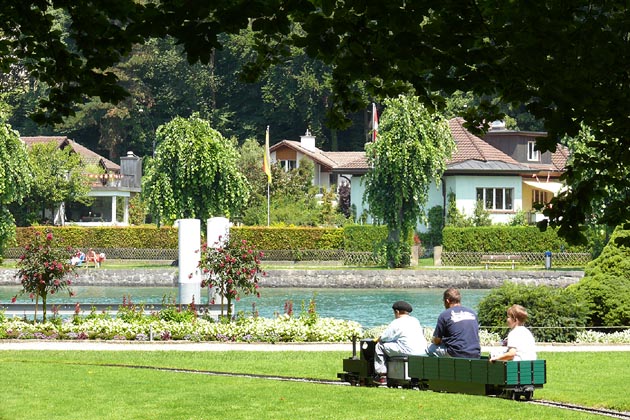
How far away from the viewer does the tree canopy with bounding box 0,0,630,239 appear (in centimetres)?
623

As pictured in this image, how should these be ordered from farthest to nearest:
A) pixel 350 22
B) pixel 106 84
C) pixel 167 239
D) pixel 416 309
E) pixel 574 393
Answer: pixel 167 239 < pixel 416 309 < pixel 574 393 < pixel 106 84 < pixel 350 22

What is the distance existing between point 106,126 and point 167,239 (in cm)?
3690

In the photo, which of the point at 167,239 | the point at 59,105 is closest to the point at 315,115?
the point at 167,239

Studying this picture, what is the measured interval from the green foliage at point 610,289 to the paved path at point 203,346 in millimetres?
1699

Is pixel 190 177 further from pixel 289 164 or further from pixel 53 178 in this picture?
pixel 289 164

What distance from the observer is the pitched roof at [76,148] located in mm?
85750

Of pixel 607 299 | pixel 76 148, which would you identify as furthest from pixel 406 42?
pixel 76 148

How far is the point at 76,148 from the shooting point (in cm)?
9000

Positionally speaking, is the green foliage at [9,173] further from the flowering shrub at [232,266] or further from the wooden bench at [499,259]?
the flowering shrub at [232,266]

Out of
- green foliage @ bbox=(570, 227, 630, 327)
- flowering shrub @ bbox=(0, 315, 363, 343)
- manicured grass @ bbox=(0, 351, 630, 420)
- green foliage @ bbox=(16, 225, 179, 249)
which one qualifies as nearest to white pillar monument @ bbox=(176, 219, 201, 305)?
flowering shrub @ bbox=(0, 315, 363, 343)

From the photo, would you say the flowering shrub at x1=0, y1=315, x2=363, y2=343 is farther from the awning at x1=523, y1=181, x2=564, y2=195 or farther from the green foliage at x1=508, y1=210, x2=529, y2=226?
the awning at x1=523, y1=181, x2=564, y2=195

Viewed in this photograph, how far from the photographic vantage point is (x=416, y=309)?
39.5m

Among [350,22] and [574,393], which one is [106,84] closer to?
[350,22]

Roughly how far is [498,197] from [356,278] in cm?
1959
